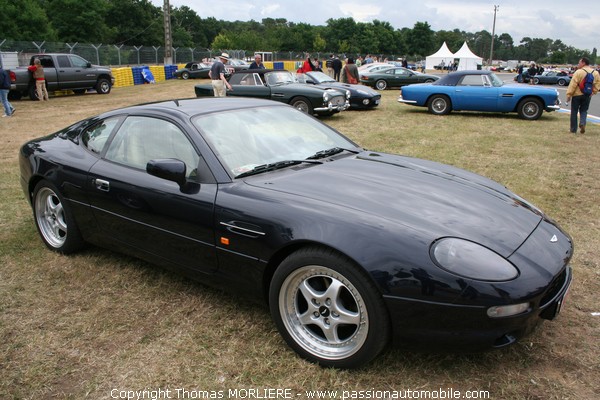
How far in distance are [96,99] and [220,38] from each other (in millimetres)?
67886

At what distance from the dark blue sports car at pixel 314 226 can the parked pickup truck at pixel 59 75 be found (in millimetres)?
15957

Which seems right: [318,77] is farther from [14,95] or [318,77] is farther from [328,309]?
[328,309]

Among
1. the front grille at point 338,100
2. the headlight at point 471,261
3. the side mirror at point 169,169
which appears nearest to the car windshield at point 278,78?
the front grille at point 338,100

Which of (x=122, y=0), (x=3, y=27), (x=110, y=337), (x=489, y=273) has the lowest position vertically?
(x=110, y=337)

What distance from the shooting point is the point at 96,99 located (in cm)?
1839

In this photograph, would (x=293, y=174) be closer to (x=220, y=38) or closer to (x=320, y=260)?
(x=320, y=260)

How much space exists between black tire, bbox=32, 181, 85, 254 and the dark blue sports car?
0.08 ft

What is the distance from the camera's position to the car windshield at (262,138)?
309 centimetres

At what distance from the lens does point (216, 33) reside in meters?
116

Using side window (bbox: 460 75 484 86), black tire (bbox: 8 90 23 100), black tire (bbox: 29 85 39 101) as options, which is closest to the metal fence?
black tire (bbox: 8 90 23 100)

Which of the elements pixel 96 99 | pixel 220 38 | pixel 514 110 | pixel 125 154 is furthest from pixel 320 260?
pixel 220 38

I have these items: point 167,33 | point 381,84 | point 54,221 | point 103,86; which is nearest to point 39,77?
point 103,86

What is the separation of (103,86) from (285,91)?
11647mm

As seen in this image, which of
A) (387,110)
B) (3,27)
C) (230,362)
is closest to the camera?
(230,362)
